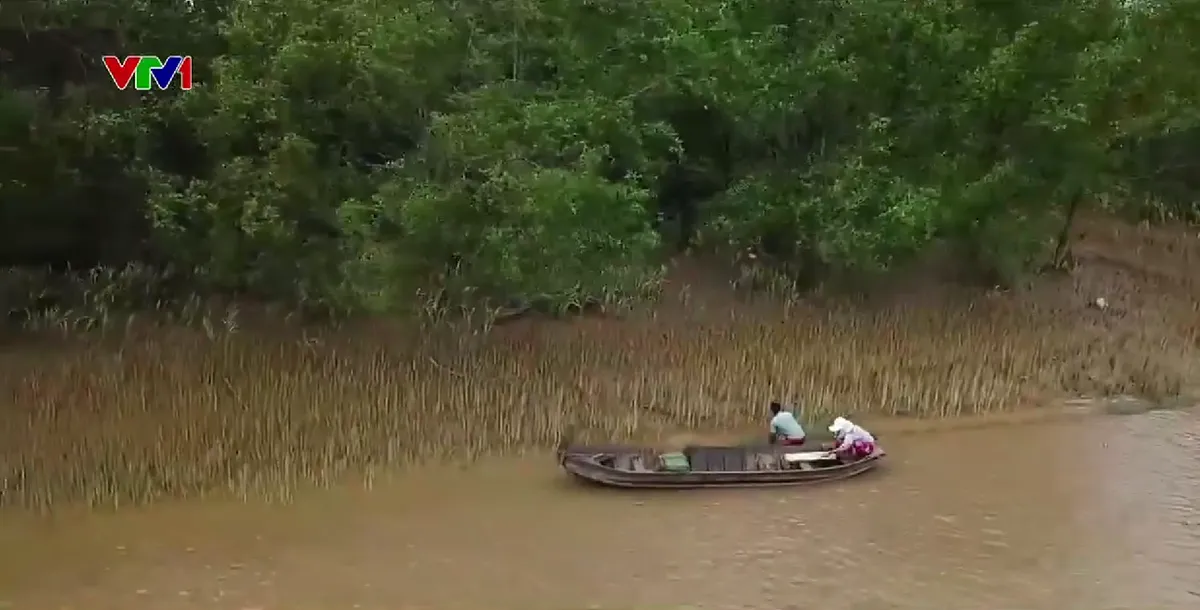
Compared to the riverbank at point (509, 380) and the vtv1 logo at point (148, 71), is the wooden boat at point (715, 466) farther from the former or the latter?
the vtv1 logo at point (148, 71)

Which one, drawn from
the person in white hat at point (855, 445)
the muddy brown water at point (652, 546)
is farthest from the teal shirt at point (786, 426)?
the muddy brown water at point (652, 546)

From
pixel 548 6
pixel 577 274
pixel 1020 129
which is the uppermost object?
pixel 548 6

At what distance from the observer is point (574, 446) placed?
11109 mm

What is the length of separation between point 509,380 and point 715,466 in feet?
9.67

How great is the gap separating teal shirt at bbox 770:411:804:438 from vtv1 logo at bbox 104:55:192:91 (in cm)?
698

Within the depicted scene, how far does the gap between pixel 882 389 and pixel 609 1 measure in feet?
19.0

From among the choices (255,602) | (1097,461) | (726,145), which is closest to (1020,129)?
(726,145)

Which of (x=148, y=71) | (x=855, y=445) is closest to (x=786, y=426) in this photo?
(x=855, y=445)

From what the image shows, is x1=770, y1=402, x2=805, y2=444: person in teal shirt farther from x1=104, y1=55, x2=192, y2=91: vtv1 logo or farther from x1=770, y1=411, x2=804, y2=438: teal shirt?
x1=104, y1=55, x2=192, y2=91: vtv1 logo

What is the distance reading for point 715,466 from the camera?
10562 millimetres

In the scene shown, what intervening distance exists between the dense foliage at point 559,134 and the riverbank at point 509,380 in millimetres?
720

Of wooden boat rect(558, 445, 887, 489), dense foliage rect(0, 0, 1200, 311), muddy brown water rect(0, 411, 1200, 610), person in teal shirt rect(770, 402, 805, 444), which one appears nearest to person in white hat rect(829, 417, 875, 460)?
wooden boat rect(558, 445, 887, 489)

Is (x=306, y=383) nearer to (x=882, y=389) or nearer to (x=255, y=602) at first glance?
(x=255, y=602)

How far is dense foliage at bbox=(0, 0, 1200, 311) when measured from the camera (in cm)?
1185
